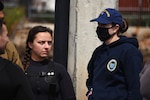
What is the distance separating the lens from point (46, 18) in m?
22.6

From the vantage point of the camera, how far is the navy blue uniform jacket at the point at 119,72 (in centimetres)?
501

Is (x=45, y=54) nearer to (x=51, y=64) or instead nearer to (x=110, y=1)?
(x=51, y=64)

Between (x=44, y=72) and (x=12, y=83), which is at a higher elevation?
(x=12, y=83)

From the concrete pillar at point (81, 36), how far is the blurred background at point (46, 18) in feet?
37.3

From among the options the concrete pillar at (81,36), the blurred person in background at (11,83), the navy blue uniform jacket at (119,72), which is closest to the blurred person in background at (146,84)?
the blurred person in background at (11,83)

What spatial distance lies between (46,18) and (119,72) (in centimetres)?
1761

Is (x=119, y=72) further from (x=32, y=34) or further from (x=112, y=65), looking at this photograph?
(x=32, y=34)

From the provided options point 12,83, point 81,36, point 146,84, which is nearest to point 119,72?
point 146,84

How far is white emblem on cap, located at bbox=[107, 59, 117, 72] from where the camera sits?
505 centimetres

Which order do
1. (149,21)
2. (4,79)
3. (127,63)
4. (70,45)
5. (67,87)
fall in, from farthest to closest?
(149,21), (70,45), (67,87), (127,63), (4,79)

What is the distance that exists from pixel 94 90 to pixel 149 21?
16264 mm

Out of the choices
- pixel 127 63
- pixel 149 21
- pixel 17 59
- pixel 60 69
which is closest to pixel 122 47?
pixel 127 63

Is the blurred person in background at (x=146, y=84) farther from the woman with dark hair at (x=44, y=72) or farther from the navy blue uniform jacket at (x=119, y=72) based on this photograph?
the woman with dark hair at (x=44, y=72)

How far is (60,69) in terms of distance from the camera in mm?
5402
